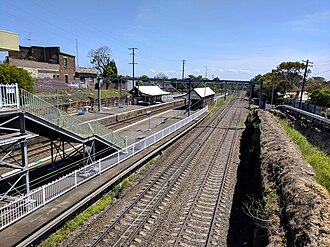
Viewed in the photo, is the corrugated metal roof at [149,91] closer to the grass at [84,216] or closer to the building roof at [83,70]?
the building roof at [83,70]

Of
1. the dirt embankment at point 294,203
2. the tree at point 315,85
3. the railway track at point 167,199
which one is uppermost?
the tree at point 315,85

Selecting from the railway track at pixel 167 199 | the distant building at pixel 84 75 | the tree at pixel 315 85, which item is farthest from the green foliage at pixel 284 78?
the railway track at pixel 167 199

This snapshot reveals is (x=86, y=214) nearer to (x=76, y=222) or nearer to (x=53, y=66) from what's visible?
(x=76, y=222)

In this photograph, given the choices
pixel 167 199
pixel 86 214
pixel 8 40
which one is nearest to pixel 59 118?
pixel 8 40

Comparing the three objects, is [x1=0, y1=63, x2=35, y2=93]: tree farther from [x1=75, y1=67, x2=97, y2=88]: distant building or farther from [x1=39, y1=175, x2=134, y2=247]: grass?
[x1=75, y1=67, x2=97, y2=88]: distant building

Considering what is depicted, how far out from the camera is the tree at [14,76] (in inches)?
846

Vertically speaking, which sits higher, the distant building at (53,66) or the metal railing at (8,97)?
the distant building at (53,66)

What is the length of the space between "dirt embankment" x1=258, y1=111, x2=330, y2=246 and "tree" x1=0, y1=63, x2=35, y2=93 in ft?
71.0

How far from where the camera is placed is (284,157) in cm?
1074

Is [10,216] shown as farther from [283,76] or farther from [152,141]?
[283,76]

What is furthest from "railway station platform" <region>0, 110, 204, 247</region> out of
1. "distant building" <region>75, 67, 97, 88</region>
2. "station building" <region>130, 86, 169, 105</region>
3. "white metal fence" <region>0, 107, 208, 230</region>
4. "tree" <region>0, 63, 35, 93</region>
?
"distant building" <region>75, 67, 97, 88</region>

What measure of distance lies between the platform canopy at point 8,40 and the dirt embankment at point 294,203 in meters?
11.7

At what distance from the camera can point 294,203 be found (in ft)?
23.4

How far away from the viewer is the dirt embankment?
5801mm
